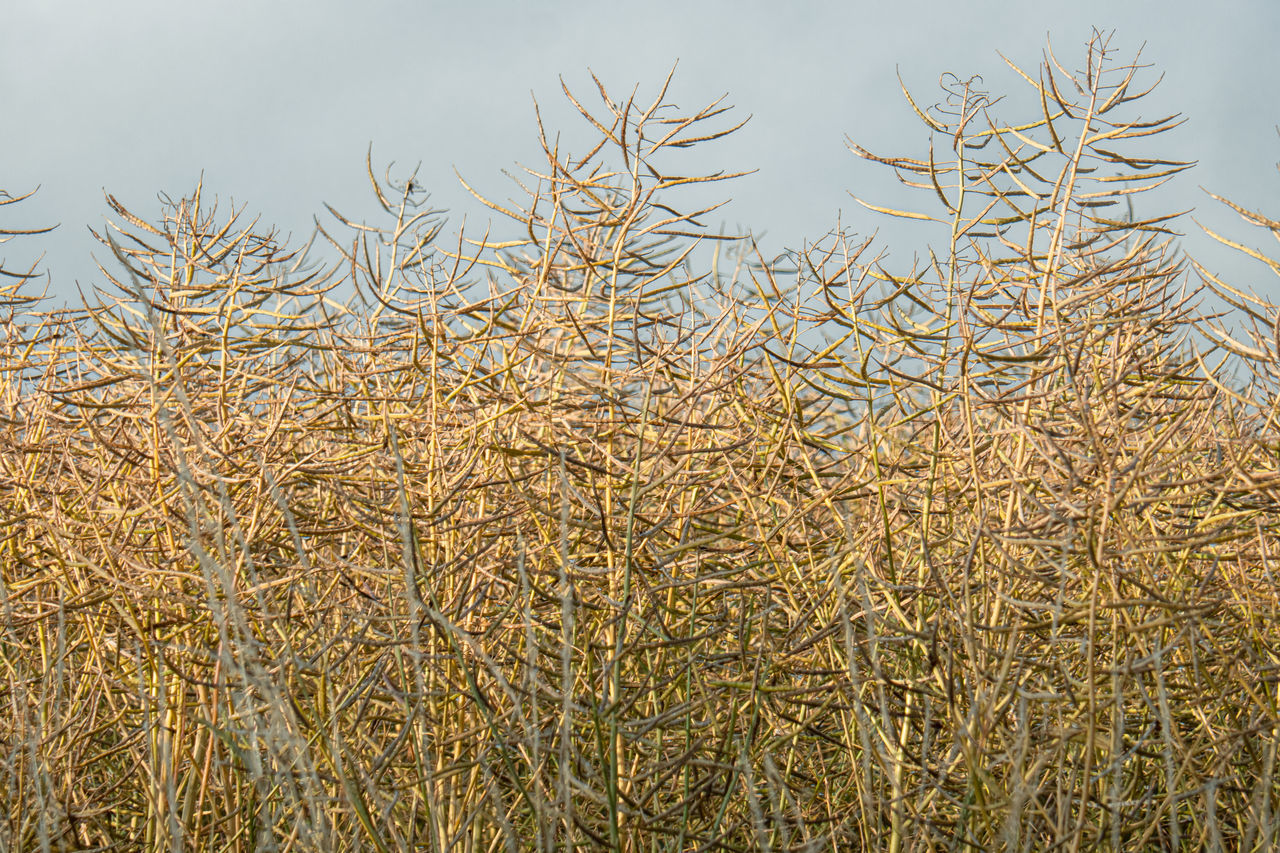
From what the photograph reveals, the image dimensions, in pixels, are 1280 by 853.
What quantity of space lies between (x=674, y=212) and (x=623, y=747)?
1.06 metres

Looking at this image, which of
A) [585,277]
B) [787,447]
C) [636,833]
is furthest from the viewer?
[585,277]

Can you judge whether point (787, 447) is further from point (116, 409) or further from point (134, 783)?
point (134, 783)

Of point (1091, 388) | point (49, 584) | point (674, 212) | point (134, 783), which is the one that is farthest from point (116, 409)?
point (1091, 388)

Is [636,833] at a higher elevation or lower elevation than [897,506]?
lower

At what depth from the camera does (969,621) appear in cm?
171

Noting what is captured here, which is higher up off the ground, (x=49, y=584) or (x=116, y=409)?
(x=116, y=409)

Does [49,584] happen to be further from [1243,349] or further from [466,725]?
[1243,349]

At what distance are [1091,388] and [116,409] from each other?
203cm

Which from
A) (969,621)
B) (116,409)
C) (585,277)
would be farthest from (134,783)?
(969,621)

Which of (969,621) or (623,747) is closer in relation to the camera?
(969,621)

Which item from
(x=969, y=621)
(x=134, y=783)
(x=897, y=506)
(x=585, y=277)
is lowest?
(x=134, y=783)

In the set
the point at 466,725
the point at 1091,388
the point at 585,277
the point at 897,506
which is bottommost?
the point at 466,725

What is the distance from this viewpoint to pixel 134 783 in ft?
8.52

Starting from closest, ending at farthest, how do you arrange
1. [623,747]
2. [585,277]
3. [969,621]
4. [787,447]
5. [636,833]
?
[969,621]
[636,833]
[623,747]
[787,447]
[585,277]
